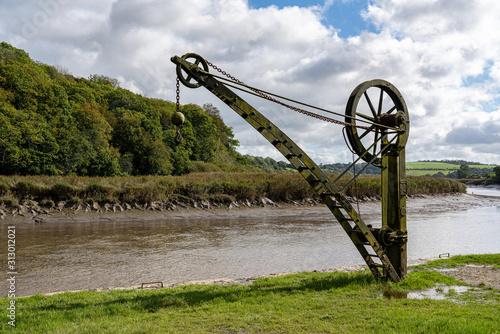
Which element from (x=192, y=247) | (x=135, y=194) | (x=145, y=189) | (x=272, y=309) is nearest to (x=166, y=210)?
(x=145, y=189)

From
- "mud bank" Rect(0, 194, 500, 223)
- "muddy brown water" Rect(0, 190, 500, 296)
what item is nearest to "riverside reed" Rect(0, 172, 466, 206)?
"mud bank" Rect(0, 194, 500, 223)

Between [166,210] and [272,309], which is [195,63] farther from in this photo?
[166,210]

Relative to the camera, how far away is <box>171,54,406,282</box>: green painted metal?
26.2ft

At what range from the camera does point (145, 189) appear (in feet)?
95.5

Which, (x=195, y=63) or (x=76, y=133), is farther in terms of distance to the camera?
(x=76, y=133)

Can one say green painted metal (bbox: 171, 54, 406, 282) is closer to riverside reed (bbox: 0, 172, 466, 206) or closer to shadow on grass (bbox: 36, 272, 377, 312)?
shadow on grass (bbox: 36, 272, 377, 312)

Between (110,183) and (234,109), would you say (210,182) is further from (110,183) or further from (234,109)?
(234,109)

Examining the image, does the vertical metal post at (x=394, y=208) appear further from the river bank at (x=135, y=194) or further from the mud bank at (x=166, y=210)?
the river bank at (x=135, y=194)

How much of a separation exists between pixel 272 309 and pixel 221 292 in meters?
1.64

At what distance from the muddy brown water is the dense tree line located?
16846 mm

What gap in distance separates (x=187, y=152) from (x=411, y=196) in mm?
34908

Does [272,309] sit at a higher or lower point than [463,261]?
higher

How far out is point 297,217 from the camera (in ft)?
99.1

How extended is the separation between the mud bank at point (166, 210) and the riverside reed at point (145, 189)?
601 mm
